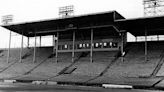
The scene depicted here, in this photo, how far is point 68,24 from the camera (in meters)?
56.2

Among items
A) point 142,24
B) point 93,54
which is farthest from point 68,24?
point 142,24

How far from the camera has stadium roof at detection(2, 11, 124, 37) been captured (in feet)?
164

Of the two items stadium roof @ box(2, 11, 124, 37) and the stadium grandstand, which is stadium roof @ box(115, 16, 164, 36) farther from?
stadium roof @ box(2, 11, 124, 37)

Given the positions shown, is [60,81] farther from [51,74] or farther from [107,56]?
[107,56]

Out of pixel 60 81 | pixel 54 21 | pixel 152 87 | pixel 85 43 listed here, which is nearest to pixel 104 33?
pixel 85 43

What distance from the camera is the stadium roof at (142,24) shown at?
45.5 metres

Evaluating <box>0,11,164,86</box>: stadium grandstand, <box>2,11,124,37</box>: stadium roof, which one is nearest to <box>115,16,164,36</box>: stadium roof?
<box>0,11,164,86</box>: stadium grandstand

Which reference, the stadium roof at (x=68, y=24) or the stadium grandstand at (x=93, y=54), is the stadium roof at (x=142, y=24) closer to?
the stadium grandstand at (x=93, y=54)

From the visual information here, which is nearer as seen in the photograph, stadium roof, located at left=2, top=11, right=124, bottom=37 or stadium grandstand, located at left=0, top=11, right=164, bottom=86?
stadium grandstand, located at left=0, top=11, right=164, bottom=86

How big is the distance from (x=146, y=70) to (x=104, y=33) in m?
16.8

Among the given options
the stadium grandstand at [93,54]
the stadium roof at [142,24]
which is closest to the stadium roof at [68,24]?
the stadium grandstand at [93,54]

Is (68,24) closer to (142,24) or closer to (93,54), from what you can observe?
(93,54)

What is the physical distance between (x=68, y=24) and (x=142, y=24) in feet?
53.2

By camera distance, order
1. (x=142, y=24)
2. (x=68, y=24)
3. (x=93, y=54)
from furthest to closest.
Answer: (x=68, y=24) → (x=93, y=54) → (x=142, y=24)
